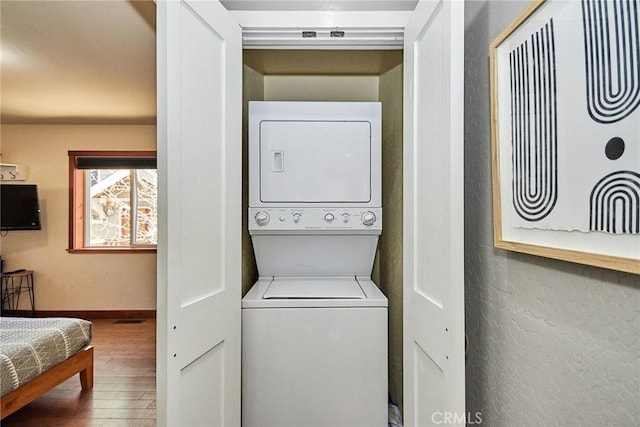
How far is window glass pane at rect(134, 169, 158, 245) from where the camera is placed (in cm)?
496

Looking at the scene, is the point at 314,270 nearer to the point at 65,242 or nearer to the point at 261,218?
the point at 261,218

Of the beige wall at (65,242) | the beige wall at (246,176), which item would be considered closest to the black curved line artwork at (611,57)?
the beige wall at (246,176)

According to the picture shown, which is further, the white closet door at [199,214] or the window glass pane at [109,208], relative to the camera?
the window glass pane at [109,208]

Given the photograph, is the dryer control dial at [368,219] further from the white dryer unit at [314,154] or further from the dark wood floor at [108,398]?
the dark wood floor at [108,398]

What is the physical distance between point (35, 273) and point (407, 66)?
5.64 m

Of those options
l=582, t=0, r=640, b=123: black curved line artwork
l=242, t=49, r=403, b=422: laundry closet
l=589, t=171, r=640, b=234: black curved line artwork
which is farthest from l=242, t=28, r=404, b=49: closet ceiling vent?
l=589, t=171, r=640, b=234: black curved line artwork

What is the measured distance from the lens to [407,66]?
1.54 metres

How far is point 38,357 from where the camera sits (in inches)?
93.6

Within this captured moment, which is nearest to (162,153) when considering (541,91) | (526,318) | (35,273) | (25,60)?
(541,91)

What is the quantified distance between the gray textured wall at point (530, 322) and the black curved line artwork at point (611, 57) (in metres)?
0.31

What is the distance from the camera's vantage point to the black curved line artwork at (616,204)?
2.12 feet

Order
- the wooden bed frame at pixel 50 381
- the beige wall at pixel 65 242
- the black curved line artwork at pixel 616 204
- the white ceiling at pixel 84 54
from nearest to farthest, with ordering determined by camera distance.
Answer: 1. the black curved line artwork at pixel 616 204
2. the white ceiling at pixel 84 54
3. the wooden bed frame at pixel 50 381
4. the beige wall at pixel 65 242

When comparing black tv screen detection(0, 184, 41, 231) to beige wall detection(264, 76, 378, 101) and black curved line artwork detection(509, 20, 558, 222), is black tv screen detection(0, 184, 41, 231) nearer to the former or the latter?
beige wall detection(264, 76, 378, 101)

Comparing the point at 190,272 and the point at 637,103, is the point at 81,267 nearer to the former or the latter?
the point at 190,272
